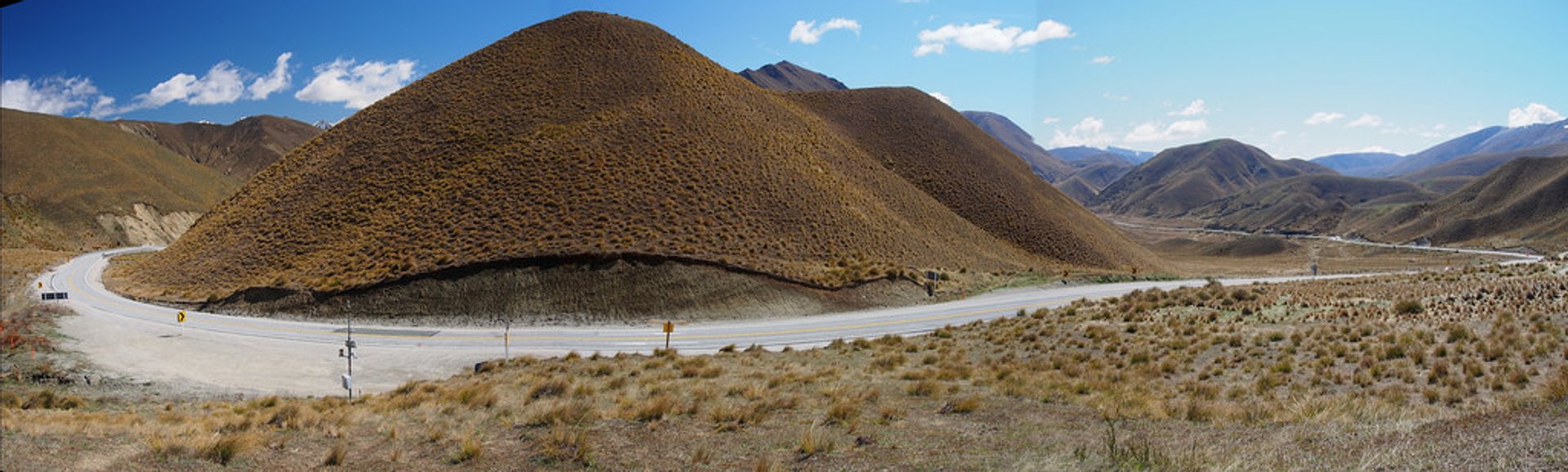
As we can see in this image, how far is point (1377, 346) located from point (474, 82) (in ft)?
204

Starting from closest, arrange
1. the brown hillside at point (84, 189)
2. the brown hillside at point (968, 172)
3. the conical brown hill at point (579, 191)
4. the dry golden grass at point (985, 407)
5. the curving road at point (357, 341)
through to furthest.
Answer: the dry golden grass at point (985, 407) < the curving road at point (357, 341) < the conical brown hill at point (579, 191) < the brown hillside at point (968, 172) < the brown hillside at point (84, 189)

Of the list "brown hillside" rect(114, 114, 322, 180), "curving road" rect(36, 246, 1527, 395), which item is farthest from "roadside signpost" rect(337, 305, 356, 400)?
"brown hillside" rect(114, 114, 322, 180)

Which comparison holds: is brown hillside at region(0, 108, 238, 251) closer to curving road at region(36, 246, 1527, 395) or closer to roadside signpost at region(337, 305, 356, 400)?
curving road at region(36, 246, 1527, 395)

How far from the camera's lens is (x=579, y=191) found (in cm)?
4491

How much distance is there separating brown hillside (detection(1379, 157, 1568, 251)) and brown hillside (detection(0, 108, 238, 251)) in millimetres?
173864

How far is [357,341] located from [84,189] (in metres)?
97.2

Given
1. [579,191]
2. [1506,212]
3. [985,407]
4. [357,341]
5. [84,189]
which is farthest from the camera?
[1506,212]

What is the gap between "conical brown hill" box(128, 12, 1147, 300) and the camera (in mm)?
40812

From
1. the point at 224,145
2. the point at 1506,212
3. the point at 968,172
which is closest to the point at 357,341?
the point at 968,172

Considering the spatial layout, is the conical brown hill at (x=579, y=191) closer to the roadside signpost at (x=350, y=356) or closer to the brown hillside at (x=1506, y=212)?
the roadside signpost at (x=350, y=356)

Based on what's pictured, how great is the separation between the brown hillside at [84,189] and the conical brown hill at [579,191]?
5077 cm

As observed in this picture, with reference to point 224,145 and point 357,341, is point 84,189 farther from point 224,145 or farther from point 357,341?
point 224,145

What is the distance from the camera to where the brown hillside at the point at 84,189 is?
85.8 m

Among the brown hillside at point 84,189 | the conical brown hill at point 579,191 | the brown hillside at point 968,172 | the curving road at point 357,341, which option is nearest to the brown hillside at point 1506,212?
the brown hillside at point 968,172
